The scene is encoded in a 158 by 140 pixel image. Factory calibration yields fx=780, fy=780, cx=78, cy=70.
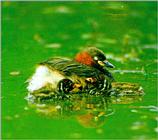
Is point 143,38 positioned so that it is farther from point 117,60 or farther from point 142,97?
point 142,97

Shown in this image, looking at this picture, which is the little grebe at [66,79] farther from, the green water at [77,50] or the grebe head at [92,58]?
the green water at [77,50]

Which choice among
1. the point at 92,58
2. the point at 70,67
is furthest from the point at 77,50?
the point at 70,67

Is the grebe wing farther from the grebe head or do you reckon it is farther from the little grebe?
the grebe head

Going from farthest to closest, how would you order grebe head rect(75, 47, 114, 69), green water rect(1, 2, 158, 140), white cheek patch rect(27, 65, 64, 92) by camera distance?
1. grebe head rect(75, 47, 114, 69)
2. white cheek patch rect(27, 65, 64, 92)
3. green water rect(1, 2, 158, 140)

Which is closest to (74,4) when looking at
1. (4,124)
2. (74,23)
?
(74,23)

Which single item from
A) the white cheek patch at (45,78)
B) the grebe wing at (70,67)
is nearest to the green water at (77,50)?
the white cheek patch at (45,78)

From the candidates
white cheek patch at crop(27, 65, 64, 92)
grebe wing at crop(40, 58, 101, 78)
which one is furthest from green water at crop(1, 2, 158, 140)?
grebe wing at crop(40, 58, 101, 78)

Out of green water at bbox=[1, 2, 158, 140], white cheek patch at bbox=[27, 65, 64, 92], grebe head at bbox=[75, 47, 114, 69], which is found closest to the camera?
green water at bbox=[1, 2, 158, 140]
